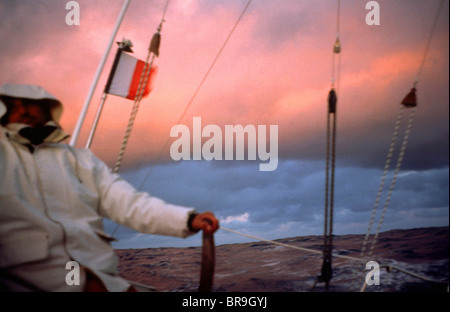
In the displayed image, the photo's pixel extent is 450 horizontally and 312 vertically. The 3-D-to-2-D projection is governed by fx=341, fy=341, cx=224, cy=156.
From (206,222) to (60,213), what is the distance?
80cm

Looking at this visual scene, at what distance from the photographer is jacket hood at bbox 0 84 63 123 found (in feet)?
6.75

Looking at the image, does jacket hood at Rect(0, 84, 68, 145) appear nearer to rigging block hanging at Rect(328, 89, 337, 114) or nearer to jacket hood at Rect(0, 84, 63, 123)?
jacket hood at Rect(0, 84, 63, 123)

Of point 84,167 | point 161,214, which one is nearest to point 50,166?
point 84,167

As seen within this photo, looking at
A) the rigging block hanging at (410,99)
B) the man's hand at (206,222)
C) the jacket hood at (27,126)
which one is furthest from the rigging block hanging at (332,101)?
the jacket hood at (27,126)

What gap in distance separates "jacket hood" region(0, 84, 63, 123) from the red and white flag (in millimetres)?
2104

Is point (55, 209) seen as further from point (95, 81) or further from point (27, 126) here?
point (95, 81)

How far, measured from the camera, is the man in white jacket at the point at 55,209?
5.57 ft

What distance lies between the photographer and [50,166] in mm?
1962

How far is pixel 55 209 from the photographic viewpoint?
6.07ft

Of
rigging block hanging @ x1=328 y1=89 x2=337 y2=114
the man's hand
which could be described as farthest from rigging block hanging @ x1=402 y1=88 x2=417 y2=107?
the man's hand

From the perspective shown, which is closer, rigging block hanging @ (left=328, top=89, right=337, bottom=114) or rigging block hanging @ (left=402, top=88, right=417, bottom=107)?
rigging block hanging @ (left=328, top=89, right=337, bottom=114)

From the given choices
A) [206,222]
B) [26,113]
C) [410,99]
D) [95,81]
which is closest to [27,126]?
[26,113]

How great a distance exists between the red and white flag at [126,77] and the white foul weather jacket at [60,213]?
2.34 meters
